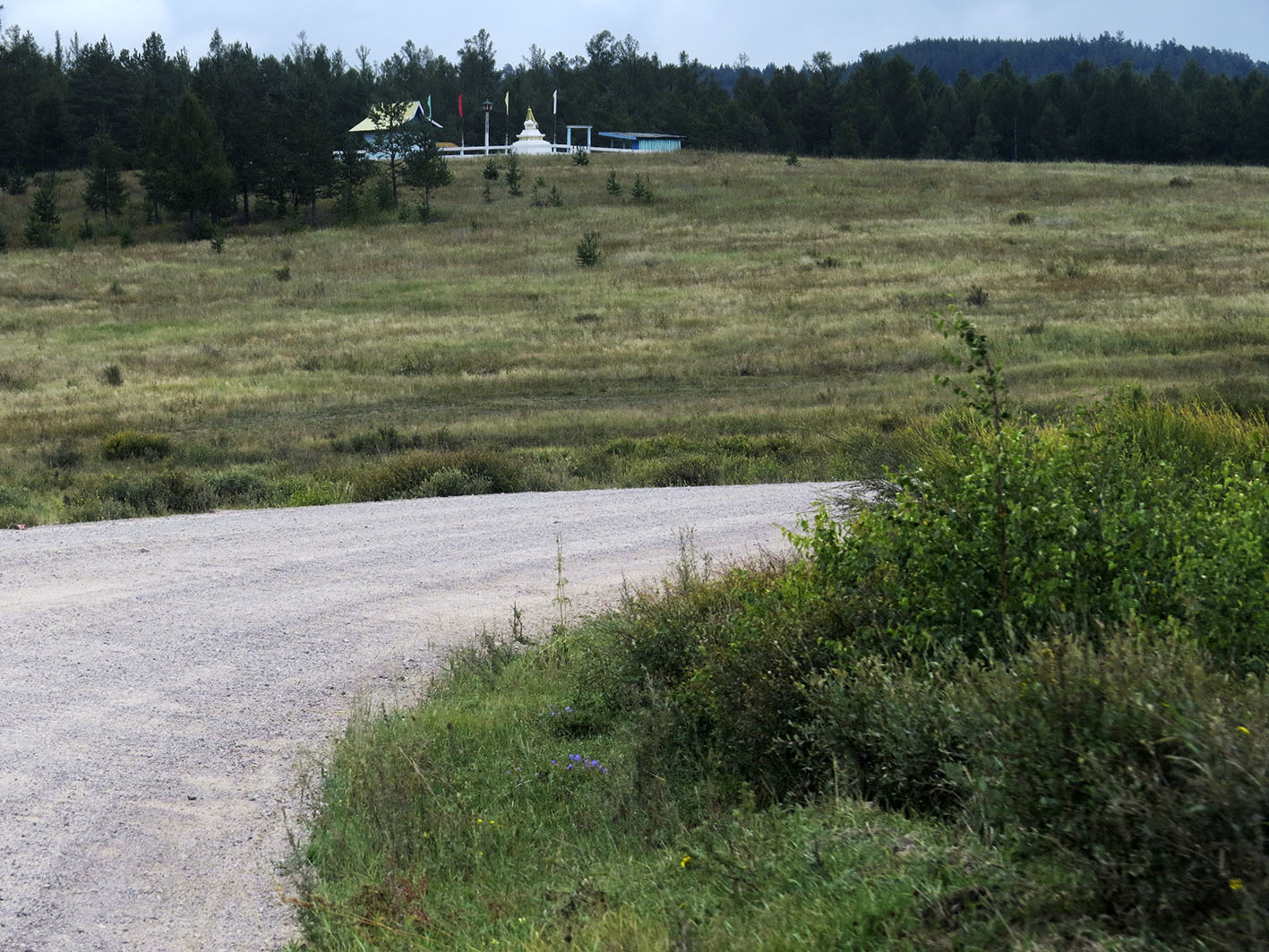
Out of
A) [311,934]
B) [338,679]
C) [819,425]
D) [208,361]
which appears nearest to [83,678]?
[338,679]

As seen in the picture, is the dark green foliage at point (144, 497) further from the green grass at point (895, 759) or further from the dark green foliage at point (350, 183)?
the dark green foliage at point (350, 183)

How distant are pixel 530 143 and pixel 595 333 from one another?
69236 millimetres

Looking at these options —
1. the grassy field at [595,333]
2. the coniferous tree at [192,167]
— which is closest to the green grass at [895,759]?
the grassy field at [595,333]

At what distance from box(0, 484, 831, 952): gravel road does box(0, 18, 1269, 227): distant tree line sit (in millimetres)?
59744

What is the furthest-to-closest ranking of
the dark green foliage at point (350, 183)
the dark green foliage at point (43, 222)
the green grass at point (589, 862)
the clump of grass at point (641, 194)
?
1. the clump of grass at point (641, 194)
2. the dark green foliage at point (350, 183)
3. the dark green foliage at point (43, 222)
4. the green grass at point (589, 862)

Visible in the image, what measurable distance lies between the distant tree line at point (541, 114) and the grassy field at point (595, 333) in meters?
5.39

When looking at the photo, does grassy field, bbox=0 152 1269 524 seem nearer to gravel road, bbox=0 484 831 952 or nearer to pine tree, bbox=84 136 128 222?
pine tree, bbox=84 136 128 222

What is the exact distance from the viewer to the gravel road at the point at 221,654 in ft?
16.0

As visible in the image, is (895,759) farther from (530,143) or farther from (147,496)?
(530,143)

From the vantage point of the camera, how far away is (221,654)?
8234 millimetres

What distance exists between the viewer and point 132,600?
9.56 metres

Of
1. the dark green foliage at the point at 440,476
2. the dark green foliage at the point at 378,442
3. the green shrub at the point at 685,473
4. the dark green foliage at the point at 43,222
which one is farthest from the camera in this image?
the dark green foliage at the point at 43,222

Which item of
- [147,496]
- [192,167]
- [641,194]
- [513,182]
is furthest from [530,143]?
[147,496]

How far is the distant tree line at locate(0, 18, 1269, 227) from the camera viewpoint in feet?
232
